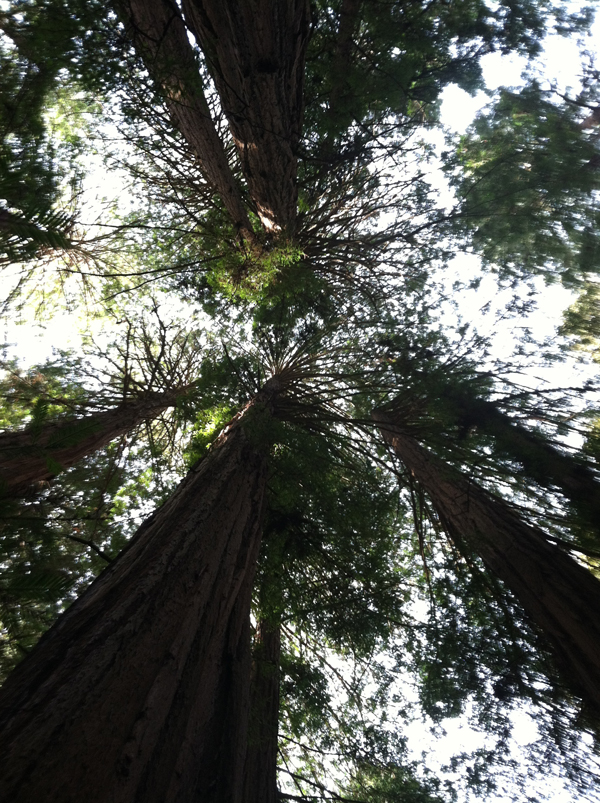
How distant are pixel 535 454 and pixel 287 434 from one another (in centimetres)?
221

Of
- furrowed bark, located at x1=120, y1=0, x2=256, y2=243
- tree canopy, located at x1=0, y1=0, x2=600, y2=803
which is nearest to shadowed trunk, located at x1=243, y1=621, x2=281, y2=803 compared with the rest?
tree canopy, located at x1=0, y1=0, x2=600, y2=803

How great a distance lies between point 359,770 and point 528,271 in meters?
5.93

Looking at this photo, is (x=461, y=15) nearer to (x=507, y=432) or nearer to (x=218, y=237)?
(x=218, y=237)

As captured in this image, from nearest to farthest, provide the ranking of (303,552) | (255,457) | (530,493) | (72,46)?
(72,46), (530,493), (255,457), (303,552)

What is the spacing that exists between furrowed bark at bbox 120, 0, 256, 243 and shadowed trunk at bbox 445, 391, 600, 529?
10.8ft

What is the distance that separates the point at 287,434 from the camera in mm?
4348

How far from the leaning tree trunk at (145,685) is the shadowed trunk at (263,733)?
5.68 feet

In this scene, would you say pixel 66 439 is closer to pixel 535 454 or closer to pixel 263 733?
pixel 535 454

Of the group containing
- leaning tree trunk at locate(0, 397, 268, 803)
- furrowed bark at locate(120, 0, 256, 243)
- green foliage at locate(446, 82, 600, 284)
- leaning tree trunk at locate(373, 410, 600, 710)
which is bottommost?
leaning tree trunk at locate(0, 397, 268, 803)

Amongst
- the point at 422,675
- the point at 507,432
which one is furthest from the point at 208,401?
the point at 422,675

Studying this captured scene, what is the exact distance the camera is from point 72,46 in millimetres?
2805

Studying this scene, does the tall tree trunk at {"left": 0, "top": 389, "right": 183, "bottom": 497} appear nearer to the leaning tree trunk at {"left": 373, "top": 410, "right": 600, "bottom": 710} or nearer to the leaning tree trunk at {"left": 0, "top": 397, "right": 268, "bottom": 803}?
the leaning tree trunk at {"left": 0, "top": 397, "right": 268, "bottom": 803}

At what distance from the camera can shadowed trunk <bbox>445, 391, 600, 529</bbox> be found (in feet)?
11.0

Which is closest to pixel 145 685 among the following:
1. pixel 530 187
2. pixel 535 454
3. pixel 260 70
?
pixel 535 454
